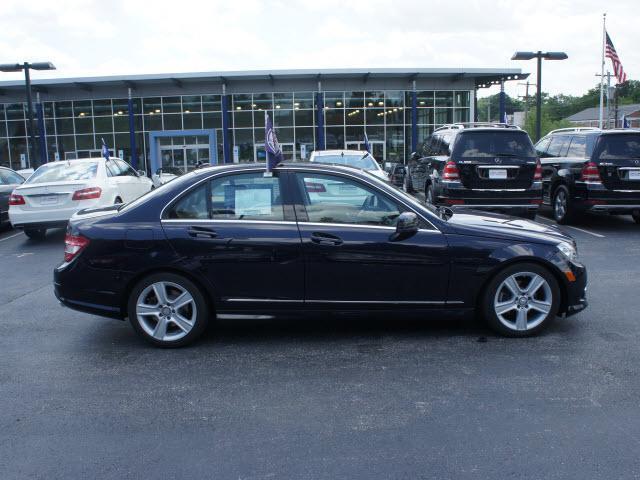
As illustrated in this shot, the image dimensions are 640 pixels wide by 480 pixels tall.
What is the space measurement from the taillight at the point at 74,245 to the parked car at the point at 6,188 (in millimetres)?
9068

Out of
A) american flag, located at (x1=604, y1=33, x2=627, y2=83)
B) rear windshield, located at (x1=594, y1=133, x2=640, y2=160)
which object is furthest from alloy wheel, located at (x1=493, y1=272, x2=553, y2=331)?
american flag, located at (x1=604, y1=33, x2=627, y2=83)

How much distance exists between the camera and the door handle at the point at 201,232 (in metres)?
5.29

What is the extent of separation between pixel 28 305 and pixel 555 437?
5.73 metres

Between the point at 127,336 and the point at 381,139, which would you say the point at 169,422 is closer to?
the point at 127,336

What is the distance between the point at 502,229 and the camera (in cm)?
553

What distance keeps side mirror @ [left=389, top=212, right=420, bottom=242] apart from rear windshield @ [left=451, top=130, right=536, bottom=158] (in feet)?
21.1

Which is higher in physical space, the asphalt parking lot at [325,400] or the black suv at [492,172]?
the black suv at [492,172]

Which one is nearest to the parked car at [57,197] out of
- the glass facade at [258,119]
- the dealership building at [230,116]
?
the dealership building at [230,116]

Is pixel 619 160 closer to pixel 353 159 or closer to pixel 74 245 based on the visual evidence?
pixel 353 159

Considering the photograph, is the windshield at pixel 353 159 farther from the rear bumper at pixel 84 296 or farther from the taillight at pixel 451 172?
the rear bumper at pixel 84 296

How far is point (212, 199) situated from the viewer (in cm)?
543

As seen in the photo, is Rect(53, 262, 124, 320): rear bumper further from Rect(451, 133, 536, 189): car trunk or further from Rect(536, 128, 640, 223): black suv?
Rect(536, 128, 640, 223): black suv

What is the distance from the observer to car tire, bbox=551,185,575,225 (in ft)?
40.3

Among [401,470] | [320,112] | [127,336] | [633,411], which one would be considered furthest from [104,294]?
[320,112]
